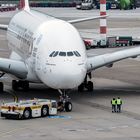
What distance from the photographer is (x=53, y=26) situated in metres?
63.6

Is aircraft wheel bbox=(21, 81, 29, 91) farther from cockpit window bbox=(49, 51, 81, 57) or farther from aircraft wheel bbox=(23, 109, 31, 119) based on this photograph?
aircraft wheel bbox=(23, 109, 31, 119)

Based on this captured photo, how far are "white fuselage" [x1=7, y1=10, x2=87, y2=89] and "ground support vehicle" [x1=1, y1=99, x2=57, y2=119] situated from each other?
2073 millimetres

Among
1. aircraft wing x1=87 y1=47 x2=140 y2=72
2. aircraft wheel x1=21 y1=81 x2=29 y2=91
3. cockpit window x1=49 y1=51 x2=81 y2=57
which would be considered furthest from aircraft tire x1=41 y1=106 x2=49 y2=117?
aircraft wheel x1=21 y1=81 x2=29 y2=91

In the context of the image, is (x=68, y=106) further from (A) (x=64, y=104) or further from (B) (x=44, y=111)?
(B) (x=44, y=111)

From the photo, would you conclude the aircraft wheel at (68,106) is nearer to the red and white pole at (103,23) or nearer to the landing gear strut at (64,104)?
the landing gear strut at (64,104)

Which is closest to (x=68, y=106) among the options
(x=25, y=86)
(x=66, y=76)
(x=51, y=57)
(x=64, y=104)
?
(x=64, y=104)

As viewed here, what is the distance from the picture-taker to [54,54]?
194 ft

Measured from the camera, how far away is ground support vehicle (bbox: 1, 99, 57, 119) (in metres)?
55.5

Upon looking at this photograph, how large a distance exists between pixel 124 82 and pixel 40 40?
18222 millimetres

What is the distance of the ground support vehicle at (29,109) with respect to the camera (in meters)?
55.5

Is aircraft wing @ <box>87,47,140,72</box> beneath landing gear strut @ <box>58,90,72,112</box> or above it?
above

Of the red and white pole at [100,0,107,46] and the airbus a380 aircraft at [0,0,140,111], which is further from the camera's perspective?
the red and white pole at [100,0,107,46]

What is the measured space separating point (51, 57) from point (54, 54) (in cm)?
35

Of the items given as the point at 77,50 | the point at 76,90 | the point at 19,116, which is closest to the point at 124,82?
the point at 76,90
